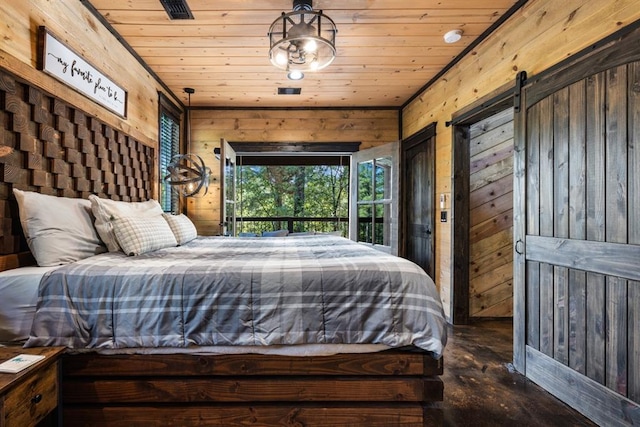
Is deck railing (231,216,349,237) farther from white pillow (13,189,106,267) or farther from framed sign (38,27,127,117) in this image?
white pillow (13,189,106,267)

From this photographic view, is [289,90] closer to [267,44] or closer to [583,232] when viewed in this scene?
[267,44]

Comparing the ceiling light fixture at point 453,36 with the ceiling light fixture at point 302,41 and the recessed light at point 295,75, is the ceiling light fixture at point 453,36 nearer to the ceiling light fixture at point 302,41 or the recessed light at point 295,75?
the ceiling light fixture at point 302,41

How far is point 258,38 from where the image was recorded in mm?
2678

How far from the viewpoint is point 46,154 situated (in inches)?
73.5

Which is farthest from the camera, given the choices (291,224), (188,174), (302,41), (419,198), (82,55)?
(291,224)

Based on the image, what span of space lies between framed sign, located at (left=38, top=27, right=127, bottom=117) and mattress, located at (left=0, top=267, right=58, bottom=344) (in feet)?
4.16

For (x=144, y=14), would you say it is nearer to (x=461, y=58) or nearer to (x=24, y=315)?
(x=24, y=315)

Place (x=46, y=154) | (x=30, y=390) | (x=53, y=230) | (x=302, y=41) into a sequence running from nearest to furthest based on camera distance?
(x=30, y=390) < (x=53, y=230) < (x=46, y=154) < (x=302, y=41)

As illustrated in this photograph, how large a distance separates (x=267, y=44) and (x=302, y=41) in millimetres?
856

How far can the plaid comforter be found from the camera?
4.60ft

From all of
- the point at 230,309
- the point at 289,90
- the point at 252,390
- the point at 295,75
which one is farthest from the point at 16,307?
the point at 289,90

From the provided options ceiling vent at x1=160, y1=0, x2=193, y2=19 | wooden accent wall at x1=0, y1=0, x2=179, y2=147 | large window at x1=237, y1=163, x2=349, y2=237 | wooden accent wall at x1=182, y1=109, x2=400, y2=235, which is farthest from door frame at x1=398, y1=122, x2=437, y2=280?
large window at x1=237, y1=163, x2=349, y2=237

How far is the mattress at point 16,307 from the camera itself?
138cm

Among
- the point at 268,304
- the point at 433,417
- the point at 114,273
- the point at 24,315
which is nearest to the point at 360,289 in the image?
the point at 268,304
